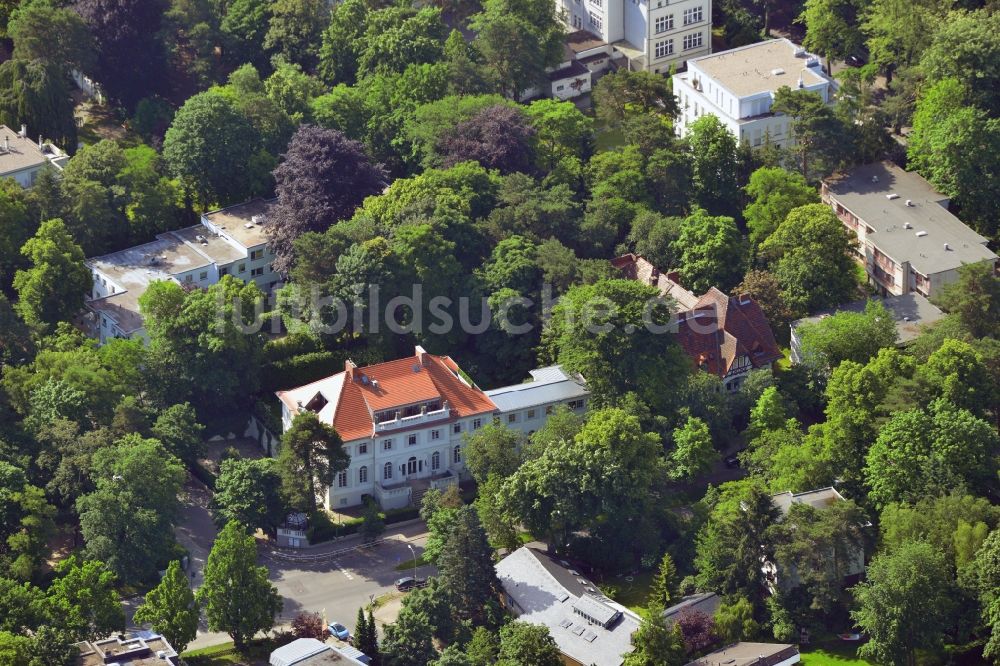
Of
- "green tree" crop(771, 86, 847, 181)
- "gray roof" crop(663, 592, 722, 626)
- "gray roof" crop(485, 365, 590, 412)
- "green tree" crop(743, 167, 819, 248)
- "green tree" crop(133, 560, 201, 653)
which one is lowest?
"gray roof" crop(663, 592, 722, 626)

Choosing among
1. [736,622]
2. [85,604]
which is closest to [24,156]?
[85,604]

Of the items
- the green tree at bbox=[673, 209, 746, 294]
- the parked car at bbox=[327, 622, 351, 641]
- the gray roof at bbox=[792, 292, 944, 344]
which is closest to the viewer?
the parked car at bbox=[327, 622, 351, 641]

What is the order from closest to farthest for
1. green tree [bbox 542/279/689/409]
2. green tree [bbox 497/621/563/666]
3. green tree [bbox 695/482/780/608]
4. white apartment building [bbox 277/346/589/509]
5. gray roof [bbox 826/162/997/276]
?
green tree [bbox 497/621/563/666], green tree [bbox 695/482/780/608], white apartment building [bbox 277/346/589/509], green tree [bbox 542/279/689/409], gray roof [bbox 826/162/997/276]

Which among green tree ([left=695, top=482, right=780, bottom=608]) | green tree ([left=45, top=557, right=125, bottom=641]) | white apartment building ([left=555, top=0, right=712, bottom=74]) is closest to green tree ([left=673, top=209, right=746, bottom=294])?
green tree ([left=695, top=482, right=780, bottom=608])

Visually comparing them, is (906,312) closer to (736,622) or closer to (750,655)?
(736,622)

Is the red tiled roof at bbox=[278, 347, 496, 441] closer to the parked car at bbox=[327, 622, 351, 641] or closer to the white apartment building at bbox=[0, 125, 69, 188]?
the parked car at bbox=[327, 622, 351, 641]

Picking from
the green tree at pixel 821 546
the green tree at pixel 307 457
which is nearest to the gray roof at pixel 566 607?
the green tree at pixel 821 546

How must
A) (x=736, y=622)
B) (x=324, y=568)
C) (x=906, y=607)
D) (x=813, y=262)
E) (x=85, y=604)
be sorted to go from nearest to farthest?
(x=85, y=604), (x=906, y=607), (x=736, y=622), (x=324, y=568), (x=813, y=262)

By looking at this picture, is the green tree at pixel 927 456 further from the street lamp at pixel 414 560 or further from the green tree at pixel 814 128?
the green tree at pixel 814 128

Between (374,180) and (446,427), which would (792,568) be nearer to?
(446,427)
